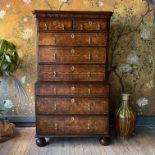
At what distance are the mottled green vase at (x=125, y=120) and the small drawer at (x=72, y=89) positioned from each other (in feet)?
1.28

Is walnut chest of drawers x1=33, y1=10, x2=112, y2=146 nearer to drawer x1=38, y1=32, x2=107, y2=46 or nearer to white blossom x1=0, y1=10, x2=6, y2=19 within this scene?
drawer x1=38, y1=32, x2=107, y2=46

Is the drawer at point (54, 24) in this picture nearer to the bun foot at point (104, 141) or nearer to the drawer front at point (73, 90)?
the drawer front at point (73, 90)

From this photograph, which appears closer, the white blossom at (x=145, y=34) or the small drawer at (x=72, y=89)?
the small drawer at (x=72, y=89)

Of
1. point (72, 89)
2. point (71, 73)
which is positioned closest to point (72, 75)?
point (71, 73)

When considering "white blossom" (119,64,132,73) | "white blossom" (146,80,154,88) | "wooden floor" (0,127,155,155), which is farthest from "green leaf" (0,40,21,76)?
"white blossom" (146,80,154,88)

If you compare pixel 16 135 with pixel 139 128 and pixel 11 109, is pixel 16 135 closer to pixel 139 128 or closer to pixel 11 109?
pixel 11 109

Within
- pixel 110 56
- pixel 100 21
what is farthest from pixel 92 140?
pixel 100 21

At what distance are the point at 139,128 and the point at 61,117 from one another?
1.17m

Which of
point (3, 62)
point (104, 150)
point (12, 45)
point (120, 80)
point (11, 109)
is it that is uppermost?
point (12, 45)

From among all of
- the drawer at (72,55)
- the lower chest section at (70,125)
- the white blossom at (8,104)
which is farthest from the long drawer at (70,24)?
the white blossom at (8,104)

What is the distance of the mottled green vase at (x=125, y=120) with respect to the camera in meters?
3.21

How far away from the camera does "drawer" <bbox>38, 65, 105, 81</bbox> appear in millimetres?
2951

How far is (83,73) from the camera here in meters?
2.97

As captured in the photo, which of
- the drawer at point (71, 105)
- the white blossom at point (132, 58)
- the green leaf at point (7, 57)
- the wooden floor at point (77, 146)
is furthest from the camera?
the white blossom at point (132, 58)
